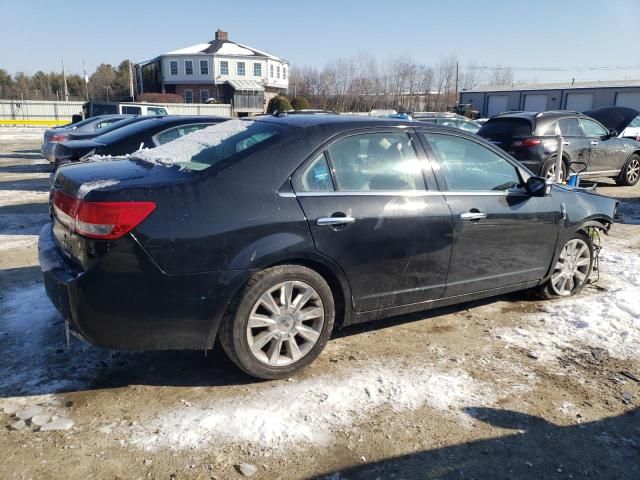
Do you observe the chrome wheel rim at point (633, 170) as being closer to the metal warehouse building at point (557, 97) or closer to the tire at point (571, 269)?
the tire at point (571, 269)

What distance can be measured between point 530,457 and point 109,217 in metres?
2.61

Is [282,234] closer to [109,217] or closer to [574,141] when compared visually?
[109,217]

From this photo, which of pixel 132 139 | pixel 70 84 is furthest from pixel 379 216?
pixel 70 84

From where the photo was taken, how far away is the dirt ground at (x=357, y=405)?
8.89 ft

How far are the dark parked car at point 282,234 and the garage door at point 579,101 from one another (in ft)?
169

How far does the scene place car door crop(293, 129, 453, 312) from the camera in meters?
3.50

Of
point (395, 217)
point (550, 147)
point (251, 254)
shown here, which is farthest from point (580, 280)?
point (550, 147)

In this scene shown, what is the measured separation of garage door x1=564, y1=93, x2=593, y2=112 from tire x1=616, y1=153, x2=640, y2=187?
1628 inches

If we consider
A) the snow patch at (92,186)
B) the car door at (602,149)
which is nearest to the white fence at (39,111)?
the car door at (602,149)

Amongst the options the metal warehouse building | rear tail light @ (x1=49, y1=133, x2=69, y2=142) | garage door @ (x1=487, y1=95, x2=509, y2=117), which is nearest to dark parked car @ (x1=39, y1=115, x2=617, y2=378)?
rear tail light @ (x1=49, y1=133, x2=69, y2=142)

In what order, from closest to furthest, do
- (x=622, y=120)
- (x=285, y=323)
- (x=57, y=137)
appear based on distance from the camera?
1. (x=285, y=323)
2. (x=57, y=137)
3. (x=622, y=120)

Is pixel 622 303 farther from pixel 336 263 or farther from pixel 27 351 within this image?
pixel 27 351

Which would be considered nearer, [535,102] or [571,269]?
[571,269]

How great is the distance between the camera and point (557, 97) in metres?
51.3
